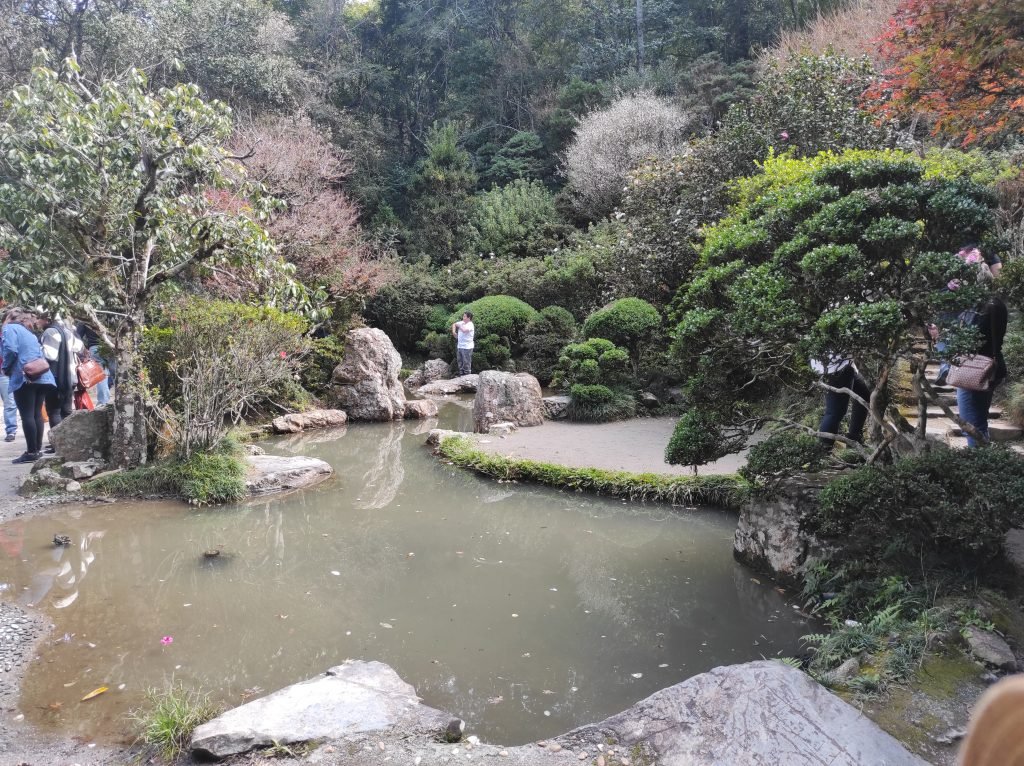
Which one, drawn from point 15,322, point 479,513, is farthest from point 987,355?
point 15,322

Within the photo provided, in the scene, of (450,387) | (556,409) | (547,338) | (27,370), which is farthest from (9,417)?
(547,338)

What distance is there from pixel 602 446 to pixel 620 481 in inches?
77.9

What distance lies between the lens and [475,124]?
26.3 metres

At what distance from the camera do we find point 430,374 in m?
16.4

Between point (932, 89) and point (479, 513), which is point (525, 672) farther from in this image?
point (932, 89)

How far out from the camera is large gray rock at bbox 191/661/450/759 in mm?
3020

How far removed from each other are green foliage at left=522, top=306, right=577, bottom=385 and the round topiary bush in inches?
111

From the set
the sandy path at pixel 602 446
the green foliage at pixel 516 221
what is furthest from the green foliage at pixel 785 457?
the green foliage at pixel 516 221

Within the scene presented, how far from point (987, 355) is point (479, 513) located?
4574 millimetres

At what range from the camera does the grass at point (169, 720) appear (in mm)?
3131

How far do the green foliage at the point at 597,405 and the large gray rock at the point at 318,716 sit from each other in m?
7.90

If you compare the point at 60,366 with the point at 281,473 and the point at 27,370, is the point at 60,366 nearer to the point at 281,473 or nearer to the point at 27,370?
the point at 27,370

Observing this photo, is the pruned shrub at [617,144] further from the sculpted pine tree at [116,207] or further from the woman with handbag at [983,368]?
the woman with handbag at [983,368]

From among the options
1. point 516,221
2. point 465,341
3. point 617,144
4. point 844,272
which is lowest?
point 465,341
